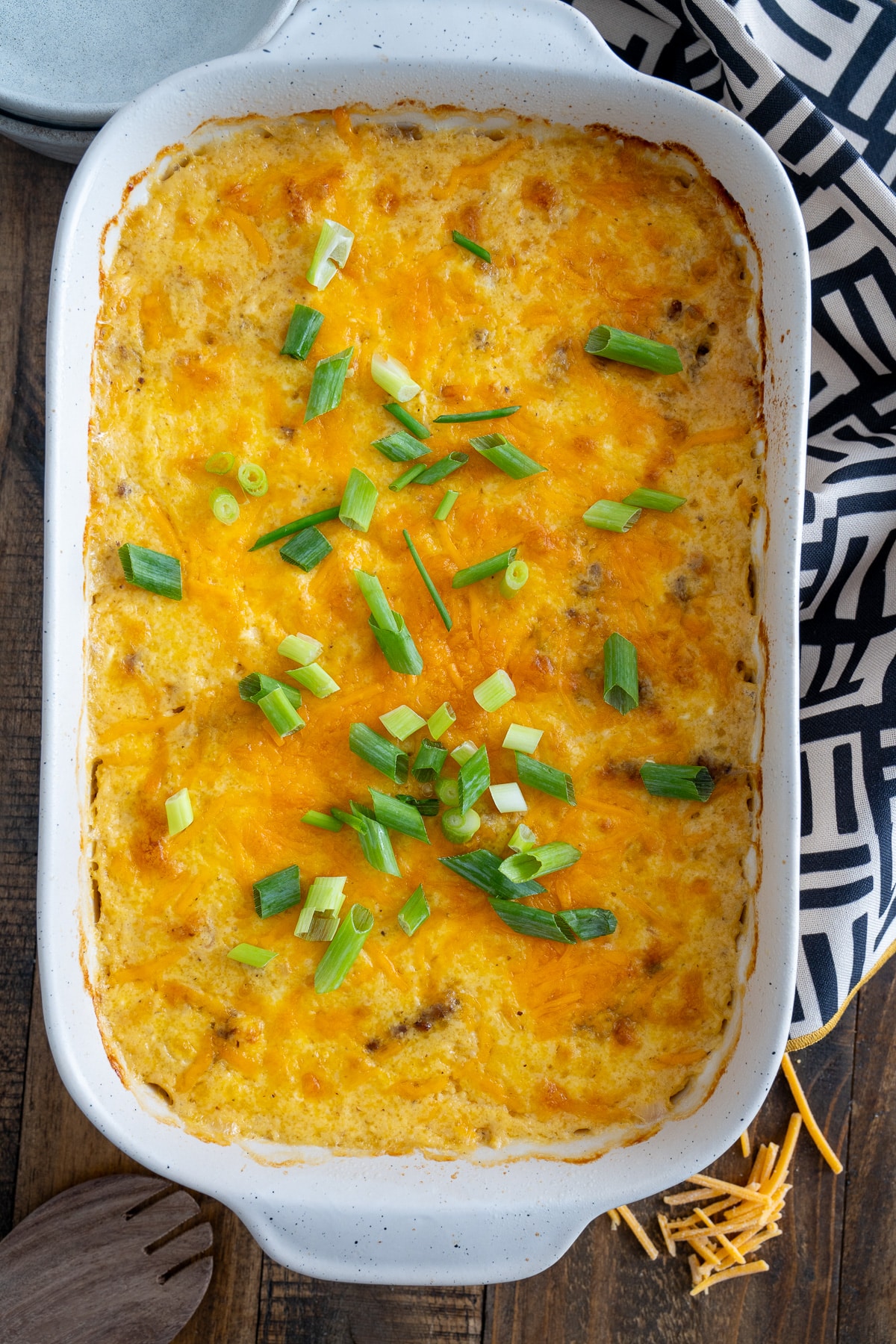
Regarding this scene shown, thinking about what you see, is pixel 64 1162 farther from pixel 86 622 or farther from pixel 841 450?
pixel 841 450

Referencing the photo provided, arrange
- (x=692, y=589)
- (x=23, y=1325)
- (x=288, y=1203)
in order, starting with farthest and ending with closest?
(x=23, y=1325) → (x=692, y=589) → (x=288, y=1203)

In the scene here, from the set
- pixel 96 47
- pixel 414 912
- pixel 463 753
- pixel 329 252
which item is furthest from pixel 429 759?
pixel 96 47

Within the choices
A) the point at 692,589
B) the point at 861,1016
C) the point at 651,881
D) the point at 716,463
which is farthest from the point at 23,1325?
the point at 716,463

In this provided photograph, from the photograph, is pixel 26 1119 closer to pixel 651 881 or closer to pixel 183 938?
pixel 183 938

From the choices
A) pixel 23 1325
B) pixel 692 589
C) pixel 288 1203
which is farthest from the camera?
pixel 23 1325

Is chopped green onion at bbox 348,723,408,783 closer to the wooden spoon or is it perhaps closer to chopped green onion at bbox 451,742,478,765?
chopped green onion at bbox 451,742,478,765

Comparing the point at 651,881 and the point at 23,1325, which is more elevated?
the point at 651,881
